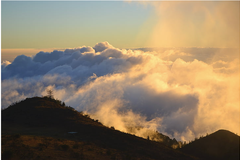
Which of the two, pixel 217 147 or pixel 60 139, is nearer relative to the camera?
pixel 60 139

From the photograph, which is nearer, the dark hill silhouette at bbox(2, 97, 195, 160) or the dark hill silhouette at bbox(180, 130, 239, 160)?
the dark hill silhouette at bbox(2, 97, 195, 160)

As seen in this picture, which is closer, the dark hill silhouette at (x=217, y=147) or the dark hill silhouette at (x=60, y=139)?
the dark hill silhouette at (x=60, y=139)

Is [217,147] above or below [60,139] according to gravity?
below

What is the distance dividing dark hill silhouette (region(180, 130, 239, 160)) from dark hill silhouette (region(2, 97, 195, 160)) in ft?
20.6

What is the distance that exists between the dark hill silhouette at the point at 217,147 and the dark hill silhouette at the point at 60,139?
627 centimetres

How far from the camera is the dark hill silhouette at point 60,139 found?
30.3m

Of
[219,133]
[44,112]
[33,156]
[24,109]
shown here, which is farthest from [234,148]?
[24,109]

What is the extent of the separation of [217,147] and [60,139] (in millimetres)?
33047

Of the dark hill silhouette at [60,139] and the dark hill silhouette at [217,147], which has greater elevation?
the dark hill silhouette at [60,139]

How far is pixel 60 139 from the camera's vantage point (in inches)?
1465

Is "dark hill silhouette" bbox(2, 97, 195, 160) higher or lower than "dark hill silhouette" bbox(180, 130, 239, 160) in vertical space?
higher

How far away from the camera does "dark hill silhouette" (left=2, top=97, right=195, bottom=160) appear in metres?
30.3

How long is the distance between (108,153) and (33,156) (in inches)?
461

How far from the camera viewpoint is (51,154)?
2942 cm
